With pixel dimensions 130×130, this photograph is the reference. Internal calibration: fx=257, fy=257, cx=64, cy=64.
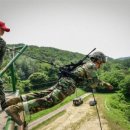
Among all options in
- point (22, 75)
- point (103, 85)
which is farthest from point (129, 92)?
point (103, 85)

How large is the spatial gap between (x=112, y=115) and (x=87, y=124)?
7369 mm

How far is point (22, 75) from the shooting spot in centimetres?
12225

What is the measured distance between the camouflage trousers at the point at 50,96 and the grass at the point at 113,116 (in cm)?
4955

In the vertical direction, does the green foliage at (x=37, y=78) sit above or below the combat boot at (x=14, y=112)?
below

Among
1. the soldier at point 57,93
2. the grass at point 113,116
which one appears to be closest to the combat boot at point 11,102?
the soldier at point 57,93

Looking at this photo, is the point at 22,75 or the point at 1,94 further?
the point at 22,75

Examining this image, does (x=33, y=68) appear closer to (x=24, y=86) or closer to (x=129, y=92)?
(x=24, y=86)

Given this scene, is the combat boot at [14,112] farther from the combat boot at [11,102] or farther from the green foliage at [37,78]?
the green foliage at [37,78]

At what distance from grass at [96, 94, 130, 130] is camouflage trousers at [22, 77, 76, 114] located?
49550 millimetres

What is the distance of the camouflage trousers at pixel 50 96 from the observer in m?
6.66

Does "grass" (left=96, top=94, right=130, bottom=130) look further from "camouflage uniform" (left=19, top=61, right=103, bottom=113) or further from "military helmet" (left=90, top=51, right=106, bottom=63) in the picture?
"camouflage uniform" (left=19, top=61, right=103, bottom=113)

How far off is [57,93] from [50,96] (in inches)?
11.0

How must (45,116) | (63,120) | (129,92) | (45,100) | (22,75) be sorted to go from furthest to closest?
(22,75), (129,92), (45,116), (63,120), (45,100)

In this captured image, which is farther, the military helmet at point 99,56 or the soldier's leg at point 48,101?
the military helmet at point 99,56
